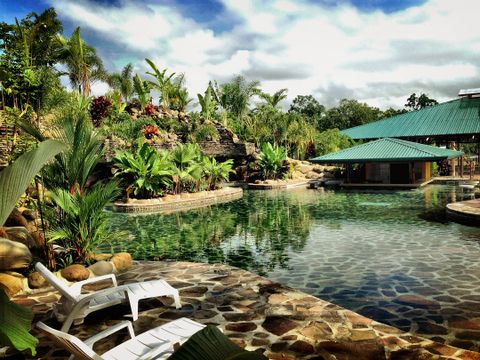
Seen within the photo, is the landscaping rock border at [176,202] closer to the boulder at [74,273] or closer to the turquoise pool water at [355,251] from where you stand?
the turquoise pool water at [355,251]

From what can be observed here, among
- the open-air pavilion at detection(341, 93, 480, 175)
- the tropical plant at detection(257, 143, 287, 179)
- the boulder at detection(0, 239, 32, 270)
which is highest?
the open-air pavilion at detection(341, 93, 480, 175)

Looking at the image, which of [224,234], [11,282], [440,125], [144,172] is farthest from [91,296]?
[440,125]

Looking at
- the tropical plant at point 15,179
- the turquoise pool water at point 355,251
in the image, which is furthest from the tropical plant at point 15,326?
the turquoise pool water at point 355,251

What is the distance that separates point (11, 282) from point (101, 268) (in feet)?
4.33

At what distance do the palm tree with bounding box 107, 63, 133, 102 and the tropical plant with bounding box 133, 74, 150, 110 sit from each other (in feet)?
9.61

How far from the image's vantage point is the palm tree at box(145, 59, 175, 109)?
116ft

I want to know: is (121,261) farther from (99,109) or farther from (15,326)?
(99,109)

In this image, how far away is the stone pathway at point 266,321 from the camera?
3.80m

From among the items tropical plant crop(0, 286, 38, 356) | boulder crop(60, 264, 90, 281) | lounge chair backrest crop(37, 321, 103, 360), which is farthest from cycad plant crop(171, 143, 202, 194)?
tropical plant crop(0, 286, 38, 356)

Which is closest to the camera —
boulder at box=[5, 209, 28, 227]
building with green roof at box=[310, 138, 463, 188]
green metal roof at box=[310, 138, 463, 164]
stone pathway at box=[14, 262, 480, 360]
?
stone pathway at box=[14, 262, 480, 360]

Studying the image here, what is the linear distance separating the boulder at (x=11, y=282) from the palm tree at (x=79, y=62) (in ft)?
100

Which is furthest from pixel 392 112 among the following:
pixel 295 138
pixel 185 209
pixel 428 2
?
pixel 428 2

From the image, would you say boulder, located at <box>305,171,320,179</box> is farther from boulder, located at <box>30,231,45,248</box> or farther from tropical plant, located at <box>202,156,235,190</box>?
boulder, located at <box>30,231,45,248</box>

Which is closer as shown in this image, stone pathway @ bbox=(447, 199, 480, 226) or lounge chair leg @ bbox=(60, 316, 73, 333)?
lounge chair leg @ bbox=(60, 316, 73, 333)
